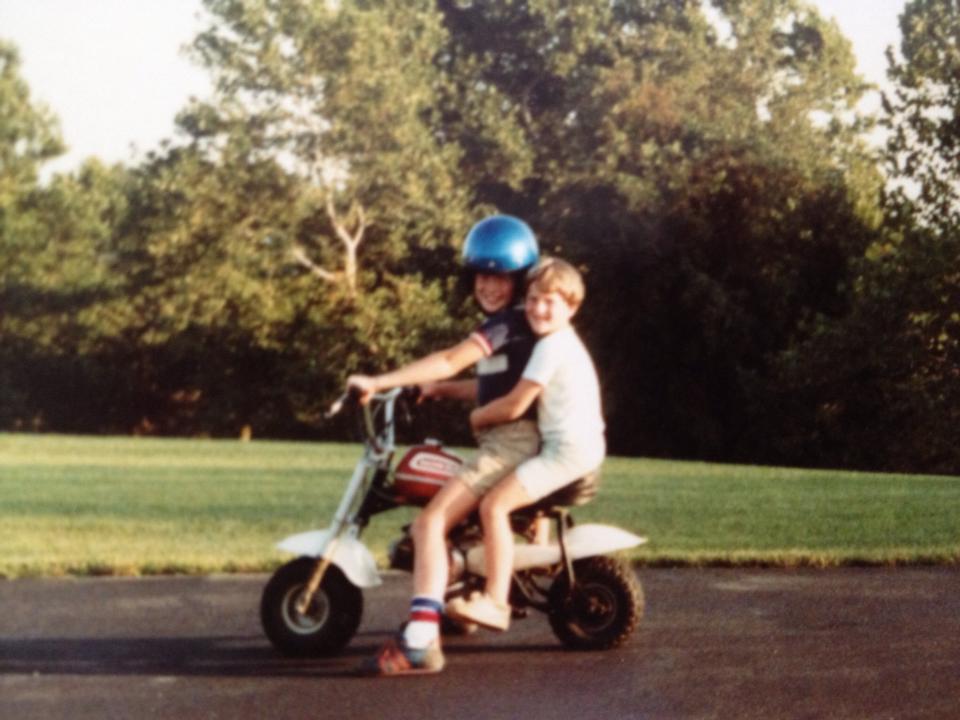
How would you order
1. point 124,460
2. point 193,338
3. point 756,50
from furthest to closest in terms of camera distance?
point 193,338, point 124,460, point 756,50

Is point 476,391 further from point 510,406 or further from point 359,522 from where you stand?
point 359,522

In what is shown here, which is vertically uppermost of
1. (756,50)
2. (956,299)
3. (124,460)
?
(756,50)

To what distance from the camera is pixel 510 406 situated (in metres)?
5.19

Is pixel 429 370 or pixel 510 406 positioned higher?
pixel 429 370

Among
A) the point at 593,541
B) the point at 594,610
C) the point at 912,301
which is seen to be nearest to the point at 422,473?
the point at 593,541

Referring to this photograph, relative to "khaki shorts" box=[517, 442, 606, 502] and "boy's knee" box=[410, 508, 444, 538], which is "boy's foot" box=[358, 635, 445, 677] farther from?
"khaki shorts" box=[517, 442, 606, 502]

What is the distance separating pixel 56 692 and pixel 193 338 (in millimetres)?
21086

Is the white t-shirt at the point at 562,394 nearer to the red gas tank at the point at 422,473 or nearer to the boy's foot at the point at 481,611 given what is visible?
the red gas tank at the point at 422,473

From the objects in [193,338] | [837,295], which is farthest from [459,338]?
[837,295]

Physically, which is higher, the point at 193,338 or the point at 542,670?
the point at 193,338

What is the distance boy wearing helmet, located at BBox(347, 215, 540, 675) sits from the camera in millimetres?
4902

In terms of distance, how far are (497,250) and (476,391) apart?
55 cm

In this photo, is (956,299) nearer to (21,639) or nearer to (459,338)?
(21,639)

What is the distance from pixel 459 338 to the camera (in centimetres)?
2078
